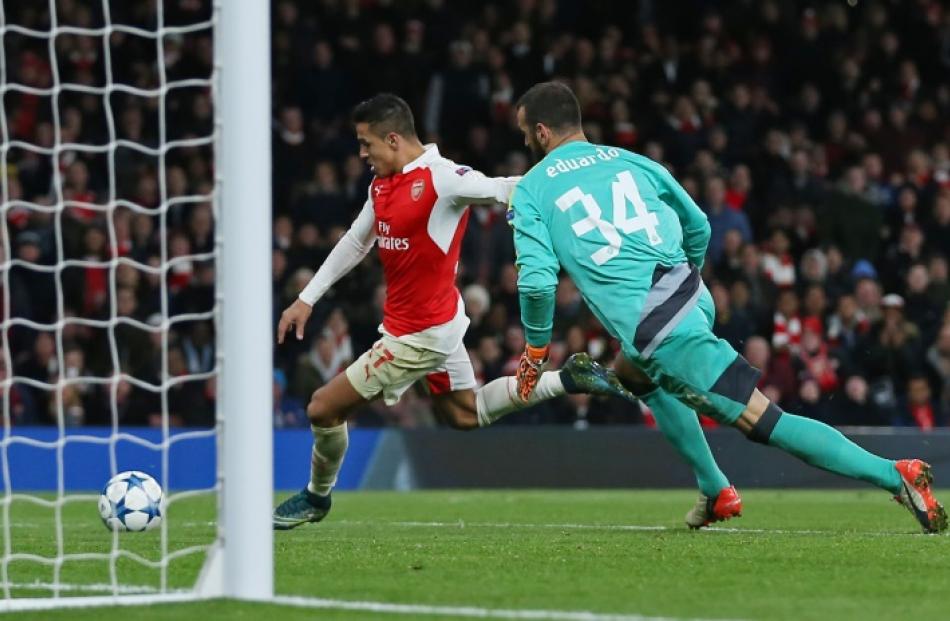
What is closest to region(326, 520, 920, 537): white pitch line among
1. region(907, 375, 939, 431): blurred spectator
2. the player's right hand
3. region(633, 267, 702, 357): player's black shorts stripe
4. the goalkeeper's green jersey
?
region(633, 267, 702, 357): player's black shorts stripe

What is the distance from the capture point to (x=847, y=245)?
59.7ft

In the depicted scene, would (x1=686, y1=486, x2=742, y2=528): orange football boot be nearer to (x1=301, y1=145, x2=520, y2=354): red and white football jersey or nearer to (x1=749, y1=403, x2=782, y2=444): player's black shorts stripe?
(x1=749, y1=403, x2=782, y2=444): player's black shorts stripe

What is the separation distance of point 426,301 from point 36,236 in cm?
690

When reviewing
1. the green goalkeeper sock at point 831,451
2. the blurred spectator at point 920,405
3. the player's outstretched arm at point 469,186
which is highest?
the player's outstretched arm at point 469,186

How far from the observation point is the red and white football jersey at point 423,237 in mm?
8711

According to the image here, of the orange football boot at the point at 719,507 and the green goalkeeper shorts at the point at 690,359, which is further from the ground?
the green goalkeeper shorts at the point at 690,359

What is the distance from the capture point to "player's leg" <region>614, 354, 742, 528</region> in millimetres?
8289

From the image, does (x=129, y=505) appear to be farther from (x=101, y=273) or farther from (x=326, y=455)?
(x=101, y=273)

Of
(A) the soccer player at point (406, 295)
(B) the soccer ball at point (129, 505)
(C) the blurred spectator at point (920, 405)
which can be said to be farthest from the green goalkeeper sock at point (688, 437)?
(C) the blurred spectator at point (920, 405)

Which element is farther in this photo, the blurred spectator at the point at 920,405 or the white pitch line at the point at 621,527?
the blurred spectator at the point at 920,405

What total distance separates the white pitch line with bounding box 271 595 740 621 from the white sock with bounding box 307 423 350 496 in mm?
3248

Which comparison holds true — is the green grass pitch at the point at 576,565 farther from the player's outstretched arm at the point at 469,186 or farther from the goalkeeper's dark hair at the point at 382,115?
the goalkeeper's dark hair at the point at 382,115

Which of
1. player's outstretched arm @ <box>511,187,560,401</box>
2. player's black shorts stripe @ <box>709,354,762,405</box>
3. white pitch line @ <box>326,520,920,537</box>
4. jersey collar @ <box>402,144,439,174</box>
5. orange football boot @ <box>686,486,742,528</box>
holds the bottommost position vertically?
white pitch line @ <box>326,520,920,537</box>

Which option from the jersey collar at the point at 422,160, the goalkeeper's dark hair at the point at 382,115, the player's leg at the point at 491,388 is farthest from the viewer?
the player's leg at the point at 491,388
